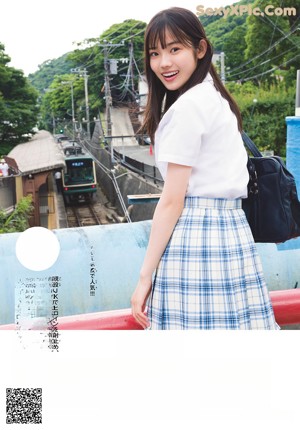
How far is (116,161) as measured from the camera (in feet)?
5.15

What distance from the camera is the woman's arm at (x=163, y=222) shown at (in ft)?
2.80

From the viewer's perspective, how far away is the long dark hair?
886mm

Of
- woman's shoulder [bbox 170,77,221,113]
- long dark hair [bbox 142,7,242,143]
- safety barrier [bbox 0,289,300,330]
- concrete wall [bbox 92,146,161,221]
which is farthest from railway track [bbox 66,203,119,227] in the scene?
woman's shoulder [bbox 170,77,221,113]

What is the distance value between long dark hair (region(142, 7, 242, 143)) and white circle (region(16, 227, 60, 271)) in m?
0.41

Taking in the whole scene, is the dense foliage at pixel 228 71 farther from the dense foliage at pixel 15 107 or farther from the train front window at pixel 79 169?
the train front window at pixel 79 169

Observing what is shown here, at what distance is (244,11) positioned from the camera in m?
1.33

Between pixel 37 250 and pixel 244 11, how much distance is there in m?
0.75

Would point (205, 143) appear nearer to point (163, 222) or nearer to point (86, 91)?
point (163, 222)

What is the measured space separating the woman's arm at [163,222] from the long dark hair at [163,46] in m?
0.13

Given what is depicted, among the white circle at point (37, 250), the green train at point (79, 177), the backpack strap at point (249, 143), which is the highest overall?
the backpack strap at point (249, 143)

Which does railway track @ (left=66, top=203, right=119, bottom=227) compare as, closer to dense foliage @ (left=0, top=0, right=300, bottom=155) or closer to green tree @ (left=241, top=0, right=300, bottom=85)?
dense foliage @ (left=0, top=0, right=300, bottom=155)
